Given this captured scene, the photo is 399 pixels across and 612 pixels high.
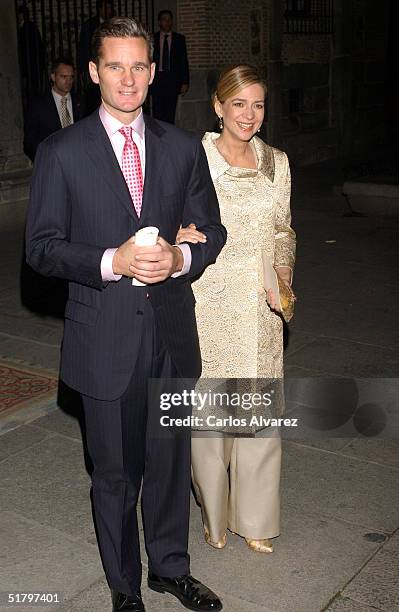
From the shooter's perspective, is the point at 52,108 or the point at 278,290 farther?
the point at 52,108

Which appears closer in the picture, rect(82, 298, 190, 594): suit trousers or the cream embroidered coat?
rect(82, 298, 190, 594): suit trousers

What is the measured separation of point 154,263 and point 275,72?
15.2 metres

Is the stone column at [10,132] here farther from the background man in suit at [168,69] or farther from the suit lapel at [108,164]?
the suit lapel at [108,164]

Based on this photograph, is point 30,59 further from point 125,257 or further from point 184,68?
point 125,257

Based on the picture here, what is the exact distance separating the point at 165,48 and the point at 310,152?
4.82 metres

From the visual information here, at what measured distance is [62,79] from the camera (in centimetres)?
1010

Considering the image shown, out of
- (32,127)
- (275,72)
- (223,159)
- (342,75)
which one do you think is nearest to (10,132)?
(32,127)

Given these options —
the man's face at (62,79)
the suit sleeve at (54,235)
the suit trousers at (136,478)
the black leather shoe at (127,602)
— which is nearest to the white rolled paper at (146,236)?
the suit sleeve at (54,235)

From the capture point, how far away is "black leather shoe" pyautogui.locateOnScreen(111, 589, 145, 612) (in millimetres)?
3490

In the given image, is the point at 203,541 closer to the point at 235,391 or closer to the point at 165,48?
the point at 235,391

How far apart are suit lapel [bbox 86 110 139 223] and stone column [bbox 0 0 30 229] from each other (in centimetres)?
919

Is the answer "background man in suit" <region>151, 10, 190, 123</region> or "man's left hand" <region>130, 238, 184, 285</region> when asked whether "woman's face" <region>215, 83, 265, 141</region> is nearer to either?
"man's left hand" <region>130, 238, 184, 285</region>

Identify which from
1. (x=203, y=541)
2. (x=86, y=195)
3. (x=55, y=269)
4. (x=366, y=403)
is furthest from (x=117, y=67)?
(x=366, y=403)

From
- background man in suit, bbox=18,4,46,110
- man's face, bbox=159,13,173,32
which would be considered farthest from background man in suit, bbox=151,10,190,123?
background man in suit, bbox=18,4,46,110
